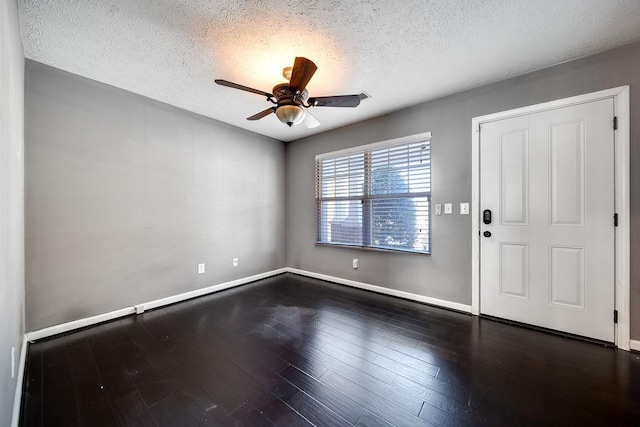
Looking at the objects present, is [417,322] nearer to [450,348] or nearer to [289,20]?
[450,348]

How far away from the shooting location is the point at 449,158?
2.83 m

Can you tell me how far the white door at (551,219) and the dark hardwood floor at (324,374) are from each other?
0.30 m

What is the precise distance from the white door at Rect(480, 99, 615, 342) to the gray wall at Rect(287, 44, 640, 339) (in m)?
0.14

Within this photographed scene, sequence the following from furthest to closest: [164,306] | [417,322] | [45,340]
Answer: [164,306] → [417,322] → [45,340]

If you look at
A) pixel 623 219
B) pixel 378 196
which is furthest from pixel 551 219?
pixel 378 196

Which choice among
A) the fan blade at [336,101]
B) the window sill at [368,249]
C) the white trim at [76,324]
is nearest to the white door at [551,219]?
the window sill at [368,249]

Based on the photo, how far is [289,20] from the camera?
170cm

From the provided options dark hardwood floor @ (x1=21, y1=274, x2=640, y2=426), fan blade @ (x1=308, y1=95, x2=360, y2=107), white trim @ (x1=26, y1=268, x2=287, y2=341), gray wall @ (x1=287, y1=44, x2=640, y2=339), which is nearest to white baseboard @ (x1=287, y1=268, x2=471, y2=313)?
gray wall @ (x1=287, y1=44, x2=640, y2=339)

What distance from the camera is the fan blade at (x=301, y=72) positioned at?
1.68 meters

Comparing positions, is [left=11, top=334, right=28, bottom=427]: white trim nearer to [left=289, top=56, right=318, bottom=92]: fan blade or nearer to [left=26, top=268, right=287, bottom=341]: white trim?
[left=26, top=268, right=287, bottom=341]: white trim

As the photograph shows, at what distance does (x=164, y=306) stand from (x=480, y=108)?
4.21 metres

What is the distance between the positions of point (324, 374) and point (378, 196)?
2.35 meters

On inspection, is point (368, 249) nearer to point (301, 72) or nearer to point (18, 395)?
point (301, 72)

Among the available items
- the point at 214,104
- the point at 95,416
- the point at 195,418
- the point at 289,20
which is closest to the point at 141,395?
the point at 95,416
